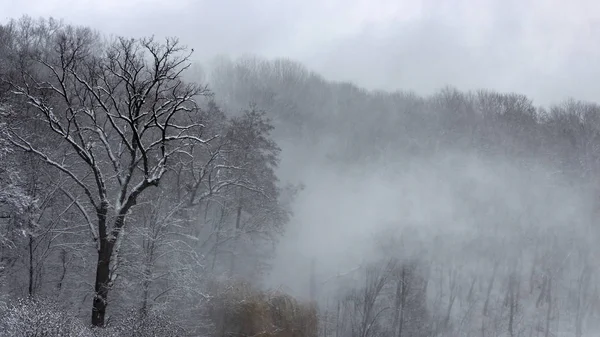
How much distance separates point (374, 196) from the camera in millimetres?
49594

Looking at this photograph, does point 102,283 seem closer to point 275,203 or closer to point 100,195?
point 100,195

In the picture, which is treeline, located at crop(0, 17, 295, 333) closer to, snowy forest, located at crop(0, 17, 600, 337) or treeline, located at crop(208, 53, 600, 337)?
snowy forest, located at crop(0, 17, 600, 337)

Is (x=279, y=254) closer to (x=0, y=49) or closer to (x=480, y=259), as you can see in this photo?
(x=480, y=259)

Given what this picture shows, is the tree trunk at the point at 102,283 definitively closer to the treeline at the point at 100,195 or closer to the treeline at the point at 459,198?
the treeline at the point at 100,195

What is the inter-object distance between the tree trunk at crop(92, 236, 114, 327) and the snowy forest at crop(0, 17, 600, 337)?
0.18 feet

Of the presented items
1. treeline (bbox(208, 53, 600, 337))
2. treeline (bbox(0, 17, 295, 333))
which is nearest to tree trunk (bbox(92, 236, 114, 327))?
treeline (bbox(0, 17, 295, 333))

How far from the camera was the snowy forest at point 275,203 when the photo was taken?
14289 mm

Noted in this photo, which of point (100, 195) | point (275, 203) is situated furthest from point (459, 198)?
point (100, 195)

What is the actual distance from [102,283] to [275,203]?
13.4m

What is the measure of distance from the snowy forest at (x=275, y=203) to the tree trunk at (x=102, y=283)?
5 cm

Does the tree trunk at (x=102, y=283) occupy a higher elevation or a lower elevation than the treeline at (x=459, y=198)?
lower

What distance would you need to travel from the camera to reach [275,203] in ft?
86.9

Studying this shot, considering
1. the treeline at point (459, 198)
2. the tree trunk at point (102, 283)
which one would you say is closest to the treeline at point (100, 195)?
the tree trunk at point (102, 283)

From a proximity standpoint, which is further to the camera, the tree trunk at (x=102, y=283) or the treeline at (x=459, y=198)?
the treeline at (x=459, y=198)
